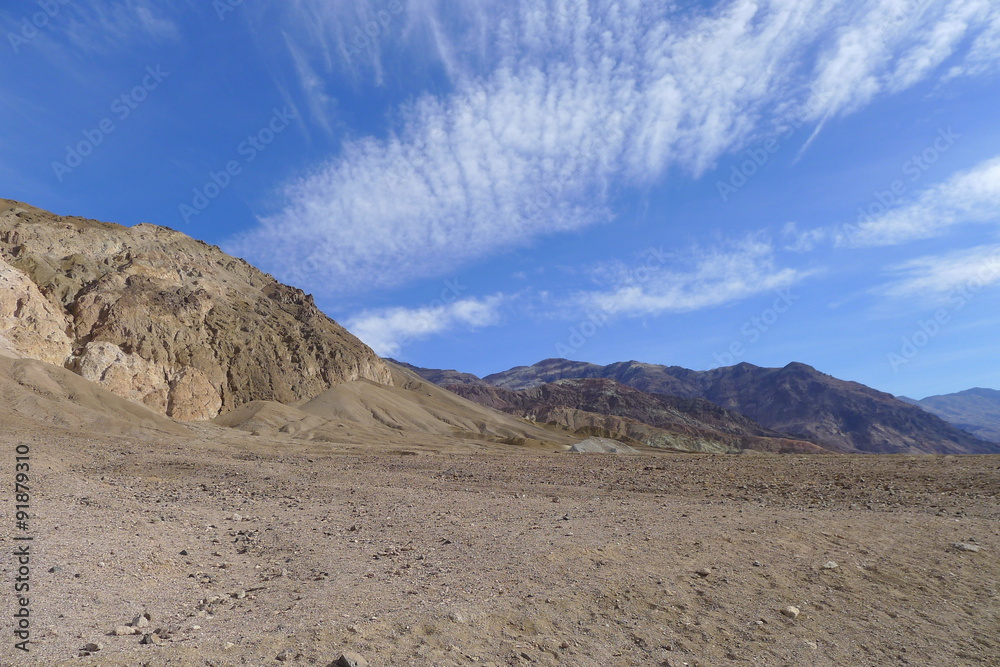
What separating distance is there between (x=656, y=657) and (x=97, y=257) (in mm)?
74295

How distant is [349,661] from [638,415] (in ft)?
511

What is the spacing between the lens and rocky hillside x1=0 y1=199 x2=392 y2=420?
1871 inches

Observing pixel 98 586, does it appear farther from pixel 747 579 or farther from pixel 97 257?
pixel 97 257

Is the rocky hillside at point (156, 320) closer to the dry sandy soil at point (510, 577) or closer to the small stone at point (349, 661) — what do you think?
the dry sandy soil at point (510, 577)

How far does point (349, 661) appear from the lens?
480 centimetres

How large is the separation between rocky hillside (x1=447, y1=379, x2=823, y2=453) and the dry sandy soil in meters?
87.8

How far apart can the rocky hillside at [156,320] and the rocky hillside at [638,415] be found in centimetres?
5392

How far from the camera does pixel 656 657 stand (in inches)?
217

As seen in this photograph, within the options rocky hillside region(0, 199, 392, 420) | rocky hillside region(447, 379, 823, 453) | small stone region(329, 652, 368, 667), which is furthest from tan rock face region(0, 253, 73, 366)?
rocky hillside region(447, 379, 823, 453)

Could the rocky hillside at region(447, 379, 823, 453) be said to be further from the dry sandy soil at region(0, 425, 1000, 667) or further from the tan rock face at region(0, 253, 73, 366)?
the dry sandy soil at region(0, 425, 1000, 667)

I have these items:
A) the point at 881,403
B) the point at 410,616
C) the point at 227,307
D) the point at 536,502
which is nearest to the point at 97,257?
the point at 227,307

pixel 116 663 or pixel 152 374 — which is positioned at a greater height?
pixel 152 374

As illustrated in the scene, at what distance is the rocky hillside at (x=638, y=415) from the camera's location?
108m

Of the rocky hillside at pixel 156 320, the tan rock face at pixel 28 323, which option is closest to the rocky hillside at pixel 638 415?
the rocky hillside at pixel 156 320
